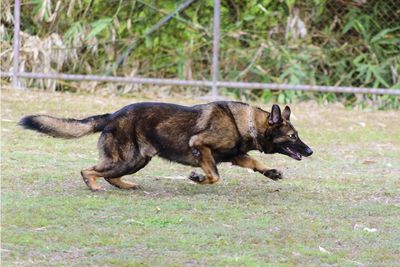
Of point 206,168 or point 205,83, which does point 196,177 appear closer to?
point 206,168

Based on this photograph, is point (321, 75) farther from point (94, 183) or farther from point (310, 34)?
point (94, 183)

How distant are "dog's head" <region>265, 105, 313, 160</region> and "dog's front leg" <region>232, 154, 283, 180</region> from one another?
0.20 m

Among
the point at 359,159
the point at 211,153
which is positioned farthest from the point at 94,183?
the point at 359,159

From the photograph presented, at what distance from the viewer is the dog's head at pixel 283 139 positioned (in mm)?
9031

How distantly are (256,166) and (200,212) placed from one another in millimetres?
1117

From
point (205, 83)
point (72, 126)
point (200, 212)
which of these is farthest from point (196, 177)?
point (205, 83)

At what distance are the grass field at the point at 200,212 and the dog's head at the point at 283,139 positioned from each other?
1.23ft

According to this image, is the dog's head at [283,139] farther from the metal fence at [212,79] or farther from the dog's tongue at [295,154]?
the metal fence at [212,79]

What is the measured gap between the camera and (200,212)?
26.4 ft

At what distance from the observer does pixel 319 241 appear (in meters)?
7.29

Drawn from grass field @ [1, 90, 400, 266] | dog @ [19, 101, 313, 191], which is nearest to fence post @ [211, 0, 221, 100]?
grass field @ [1, 90, 400, 266]

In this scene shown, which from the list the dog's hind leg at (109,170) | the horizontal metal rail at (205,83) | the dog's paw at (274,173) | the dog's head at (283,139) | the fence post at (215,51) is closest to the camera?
the dog's hind leg at (109,170)

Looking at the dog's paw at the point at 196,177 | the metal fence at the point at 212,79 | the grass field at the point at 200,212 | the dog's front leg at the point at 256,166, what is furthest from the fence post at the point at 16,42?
the dog's paw at the point at 196,177

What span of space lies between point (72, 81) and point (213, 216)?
25.4 ft
